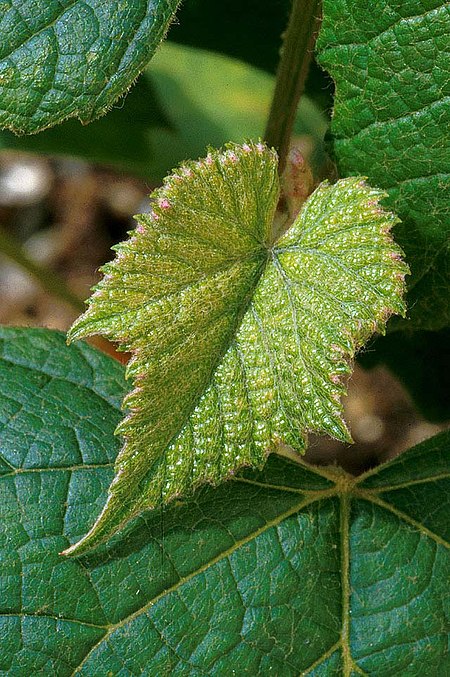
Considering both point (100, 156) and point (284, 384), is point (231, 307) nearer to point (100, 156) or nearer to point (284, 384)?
point (284, 384)

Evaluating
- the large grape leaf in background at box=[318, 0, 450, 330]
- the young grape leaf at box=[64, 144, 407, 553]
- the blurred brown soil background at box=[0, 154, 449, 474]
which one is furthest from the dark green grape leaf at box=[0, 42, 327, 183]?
the young grape leaf at box=[64, 144, 407, 553]

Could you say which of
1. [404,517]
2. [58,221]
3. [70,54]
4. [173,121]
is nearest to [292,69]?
[70,54]

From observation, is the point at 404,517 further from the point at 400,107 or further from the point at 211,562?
the point at 400,107

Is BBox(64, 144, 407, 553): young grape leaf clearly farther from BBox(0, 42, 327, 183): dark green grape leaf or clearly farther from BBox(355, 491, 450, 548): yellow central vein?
BBox(0, 42, 327, 183): dark green grape leaf

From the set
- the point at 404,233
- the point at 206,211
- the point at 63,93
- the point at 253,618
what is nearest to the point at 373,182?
the point at 404,233

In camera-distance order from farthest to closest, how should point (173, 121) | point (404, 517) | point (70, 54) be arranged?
point (173, 121), point (404, 517), point (70, 54)

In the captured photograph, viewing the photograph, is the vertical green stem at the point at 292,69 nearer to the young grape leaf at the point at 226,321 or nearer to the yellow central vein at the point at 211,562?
the young grape leaf at the point at 226,321

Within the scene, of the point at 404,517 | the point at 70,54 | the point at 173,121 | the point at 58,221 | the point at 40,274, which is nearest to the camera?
the point at 70,54

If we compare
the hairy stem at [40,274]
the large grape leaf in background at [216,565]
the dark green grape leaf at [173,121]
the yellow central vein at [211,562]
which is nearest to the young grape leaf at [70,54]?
the large grape leaf in background at [216,565]
